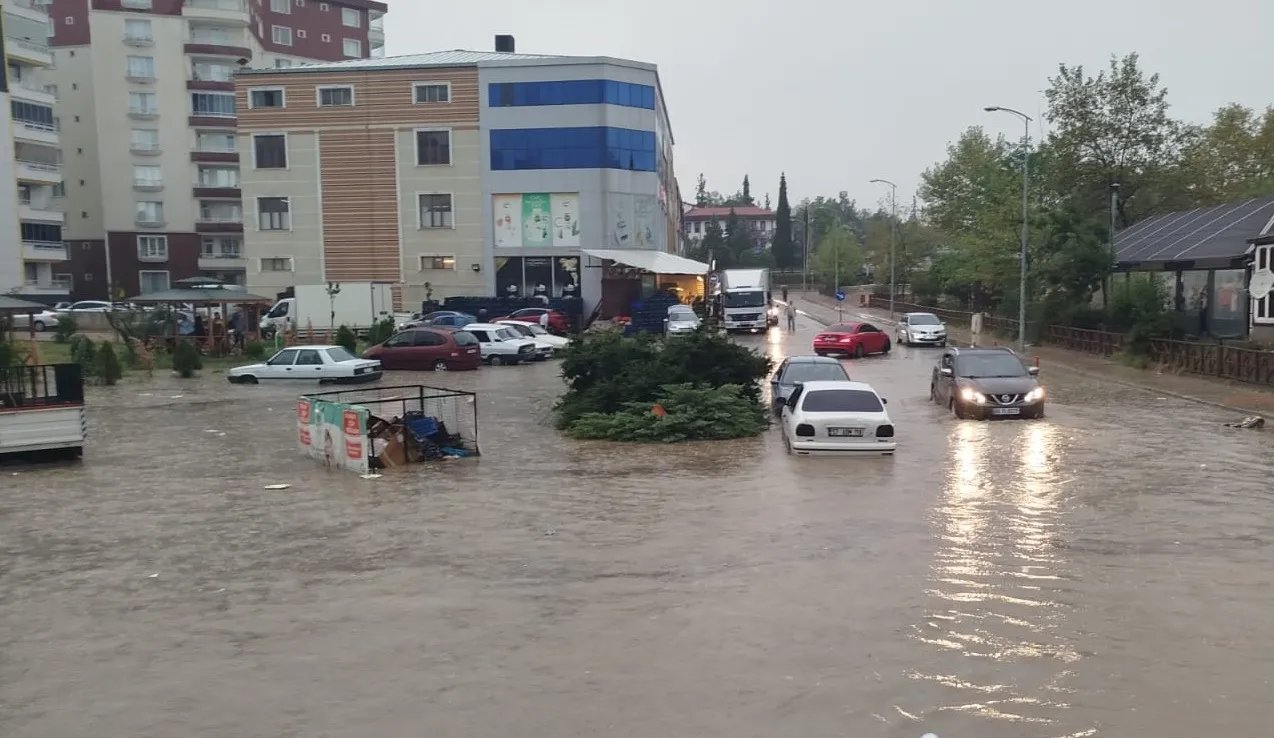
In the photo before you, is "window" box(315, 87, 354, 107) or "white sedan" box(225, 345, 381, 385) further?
"window" box(315, 87, 354, 107)

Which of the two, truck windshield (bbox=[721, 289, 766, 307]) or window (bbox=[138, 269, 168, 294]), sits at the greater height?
window (bbox=[138, 269, 168, 294])

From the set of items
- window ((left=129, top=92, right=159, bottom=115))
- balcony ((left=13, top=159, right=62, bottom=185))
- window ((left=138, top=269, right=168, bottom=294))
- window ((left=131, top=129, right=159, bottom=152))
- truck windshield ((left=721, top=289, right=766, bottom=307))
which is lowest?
A: truck windshield ((left=721, top=289, right=766, bottom=307))

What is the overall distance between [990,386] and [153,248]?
70.0 meters

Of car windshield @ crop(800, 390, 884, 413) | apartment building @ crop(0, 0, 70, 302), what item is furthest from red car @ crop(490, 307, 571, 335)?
car windshield @ crop(800, 390, 884, 413)

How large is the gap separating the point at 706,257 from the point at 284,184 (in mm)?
76502

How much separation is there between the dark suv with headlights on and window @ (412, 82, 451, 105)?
42.8m

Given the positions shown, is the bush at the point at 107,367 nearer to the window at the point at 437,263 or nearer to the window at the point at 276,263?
the window at the point at 437,263

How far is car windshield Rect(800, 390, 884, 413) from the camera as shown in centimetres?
1814

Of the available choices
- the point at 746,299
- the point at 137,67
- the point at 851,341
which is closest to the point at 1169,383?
the point at 851,341

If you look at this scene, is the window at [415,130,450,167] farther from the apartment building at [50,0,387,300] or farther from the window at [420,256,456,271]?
the apartment building at [50,0,387,300]

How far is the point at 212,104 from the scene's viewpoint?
76.9 m

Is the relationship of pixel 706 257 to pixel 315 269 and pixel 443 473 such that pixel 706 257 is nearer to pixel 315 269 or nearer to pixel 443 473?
pixel 315 269

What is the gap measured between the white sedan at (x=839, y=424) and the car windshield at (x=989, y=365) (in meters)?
6.13

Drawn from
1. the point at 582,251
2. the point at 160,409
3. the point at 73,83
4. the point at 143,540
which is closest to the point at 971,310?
the point at 582,251
